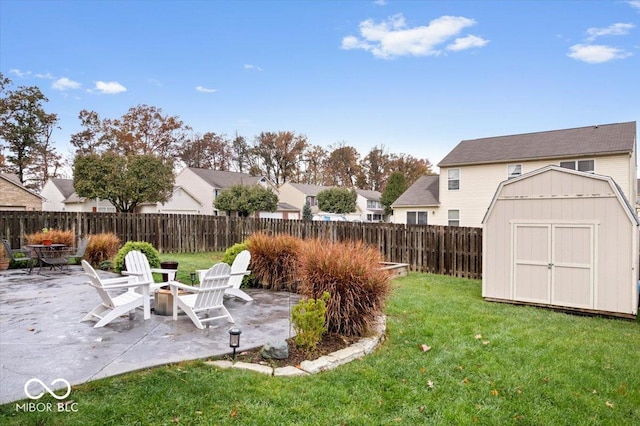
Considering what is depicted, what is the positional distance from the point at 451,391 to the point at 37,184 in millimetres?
45251

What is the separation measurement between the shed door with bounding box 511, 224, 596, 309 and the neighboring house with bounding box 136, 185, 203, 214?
3120 centimetres

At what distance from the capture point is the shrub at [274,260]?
8.45m

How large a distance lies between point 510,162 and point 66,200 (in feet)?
113

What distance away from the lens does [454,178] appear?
72.1 feet

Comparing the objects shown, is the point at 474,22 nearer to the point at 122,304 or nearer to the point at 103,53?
the point at 122,304

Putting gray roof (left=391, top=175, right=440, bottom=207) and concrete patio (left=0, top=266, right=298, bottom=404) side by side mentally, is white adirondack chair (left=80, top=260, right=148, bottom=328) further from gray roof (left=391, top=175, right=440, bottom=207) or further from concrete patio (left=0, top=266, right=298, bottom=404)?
gray roof (left=391, top=175, right=440, bottom=207)

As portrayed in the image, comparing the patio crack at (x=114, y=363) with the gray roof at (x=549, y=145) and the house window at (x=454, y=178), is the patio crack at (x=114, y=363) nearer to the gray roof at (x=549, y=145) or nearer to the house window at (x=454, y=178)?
the gray roof at (x=549, y=145)

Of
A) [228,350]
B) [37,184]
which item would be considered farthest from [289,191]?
[228,350]

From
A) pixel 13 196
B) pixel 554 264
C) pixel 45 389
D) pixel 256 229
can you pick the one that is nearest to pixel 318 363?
pixel 45 389

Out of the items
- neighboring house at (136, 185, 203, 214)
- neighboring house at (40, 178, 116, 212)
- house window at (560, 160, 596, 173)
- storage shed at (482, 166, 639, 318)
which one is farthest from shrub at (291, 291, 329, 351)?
neighboring house at (40, 178, 116, 212)

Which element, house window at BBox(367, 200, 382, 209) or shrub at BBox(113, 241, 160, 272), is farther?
house window at BBox(367, 200, 382, 209)

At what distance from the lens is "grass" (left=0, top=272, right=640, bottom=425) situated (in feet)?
9.91

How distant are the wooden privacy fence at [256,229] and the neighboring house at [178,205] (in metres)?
17.8

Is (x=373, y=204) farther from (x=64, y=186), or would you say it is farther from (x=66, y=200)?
(x=64, y=186)
